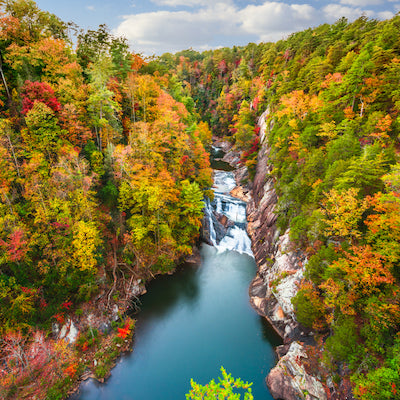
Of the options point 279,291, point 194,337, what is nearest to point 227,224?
point 279,291

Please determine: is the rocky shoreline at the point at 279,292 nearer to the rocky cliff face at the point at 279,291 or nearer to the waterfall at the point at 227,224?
the rocky cliff face at the point at 279,291

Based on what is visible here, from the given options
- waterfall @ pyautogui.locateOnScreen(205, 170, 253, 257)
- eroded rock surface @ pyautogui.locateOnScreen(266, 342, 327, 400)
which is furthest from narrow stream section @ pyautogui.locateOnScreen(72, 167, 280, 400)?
waterfall @ pyautogui.locateOnScreen(205, 170, 253, 257)

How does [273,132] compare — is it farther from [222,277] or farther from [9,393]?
[9,393]

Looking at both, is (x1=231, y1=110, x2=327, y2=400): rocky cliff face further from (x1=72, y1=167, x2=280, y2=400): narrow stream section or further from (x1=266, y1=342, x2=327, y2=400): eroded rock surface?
(x1=72, y1=167, x2=280, y2=400): narrow stream section

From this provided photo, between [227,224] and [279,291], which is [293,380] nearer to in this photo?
[279,291]

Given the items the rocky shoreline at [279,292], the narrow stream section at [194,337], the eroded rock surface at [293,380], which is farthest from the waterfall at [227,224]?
the eroded rock surface at [293,380]

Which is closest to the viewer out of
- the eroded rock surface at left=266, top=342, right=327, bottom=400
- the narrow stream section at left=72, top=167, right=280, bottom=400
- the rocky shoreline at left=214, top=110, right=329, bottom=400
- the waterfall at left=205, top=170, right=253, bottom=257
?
the eroded rock surface at left=266, top=342, right=327, bottom=400
